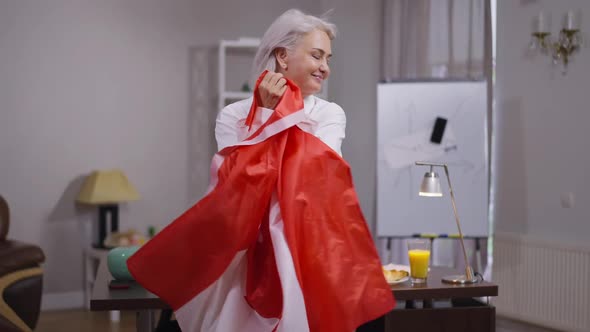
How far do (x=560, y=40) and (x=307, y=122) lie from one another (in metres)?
2.97

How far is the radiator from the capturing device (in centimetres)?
411

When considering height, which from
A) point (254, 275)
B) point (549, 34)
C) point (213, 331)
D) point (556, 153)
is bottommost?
point (213, 331)

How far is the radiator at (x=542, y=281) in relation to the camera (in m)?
4.11

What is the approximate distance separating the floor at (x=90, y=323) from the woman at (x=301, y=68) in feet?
9.04

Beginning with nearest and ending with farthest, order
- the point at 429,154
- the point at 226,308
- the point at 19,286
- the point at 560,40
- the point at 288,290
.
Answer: the point at 288,290 < the point at 226,308 < the point at 19,286 < the point at 560,40 < the point at 429,154

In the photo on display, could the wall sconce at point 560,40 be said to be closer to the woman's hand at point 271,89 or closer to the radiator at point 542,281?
the radiator at point 542,281

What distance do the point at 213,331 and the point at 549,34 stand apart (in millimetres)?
3359

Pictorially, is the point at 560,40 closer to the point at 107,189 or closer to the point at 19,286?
the point at 107,189

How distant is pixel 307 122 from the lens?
184 cm

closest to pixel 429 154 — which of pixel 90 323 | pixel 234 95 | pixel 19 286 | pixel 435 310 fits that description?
pixel 234 95

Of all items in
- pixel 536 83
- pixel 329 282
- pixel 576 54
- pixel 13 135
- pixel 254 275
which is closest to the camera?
pixel 329 282

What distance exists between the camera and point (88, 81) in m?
5.09

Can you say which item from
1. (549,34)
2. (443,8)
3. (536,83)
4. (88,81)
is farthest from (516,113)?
(88,81)

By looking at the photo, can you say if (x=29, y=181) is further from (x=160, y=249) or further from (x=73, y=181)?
(x=160, y=249)
